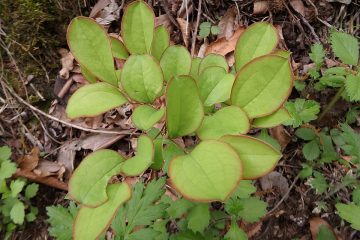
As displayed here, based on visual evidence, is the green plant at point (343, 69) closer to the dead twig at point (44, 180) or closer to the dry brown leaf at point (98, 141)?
the dry brown leaf at point (98, 141)

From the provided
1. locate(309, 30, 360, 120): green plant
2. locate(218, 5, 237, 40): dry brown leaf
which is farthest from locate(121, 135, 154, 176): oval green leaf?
locate(218, 5, 237, 40): dry brown leaf

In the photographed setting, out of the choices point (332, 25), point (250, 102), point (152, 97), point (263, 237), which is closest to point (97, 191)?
point (152, 97)

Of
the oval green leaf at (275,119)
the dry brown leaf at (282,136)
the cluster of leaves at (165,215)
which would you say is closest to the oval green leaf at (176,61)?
the oval green leaf at (275,119)

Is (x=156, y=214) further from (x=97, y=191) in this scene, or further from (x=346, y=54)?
(x=346, y=54)

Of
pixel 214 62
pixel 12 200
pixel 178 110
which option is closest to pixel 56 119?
pixel 12 200

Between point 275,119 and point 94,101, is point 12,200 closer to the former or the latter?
point 94,101
